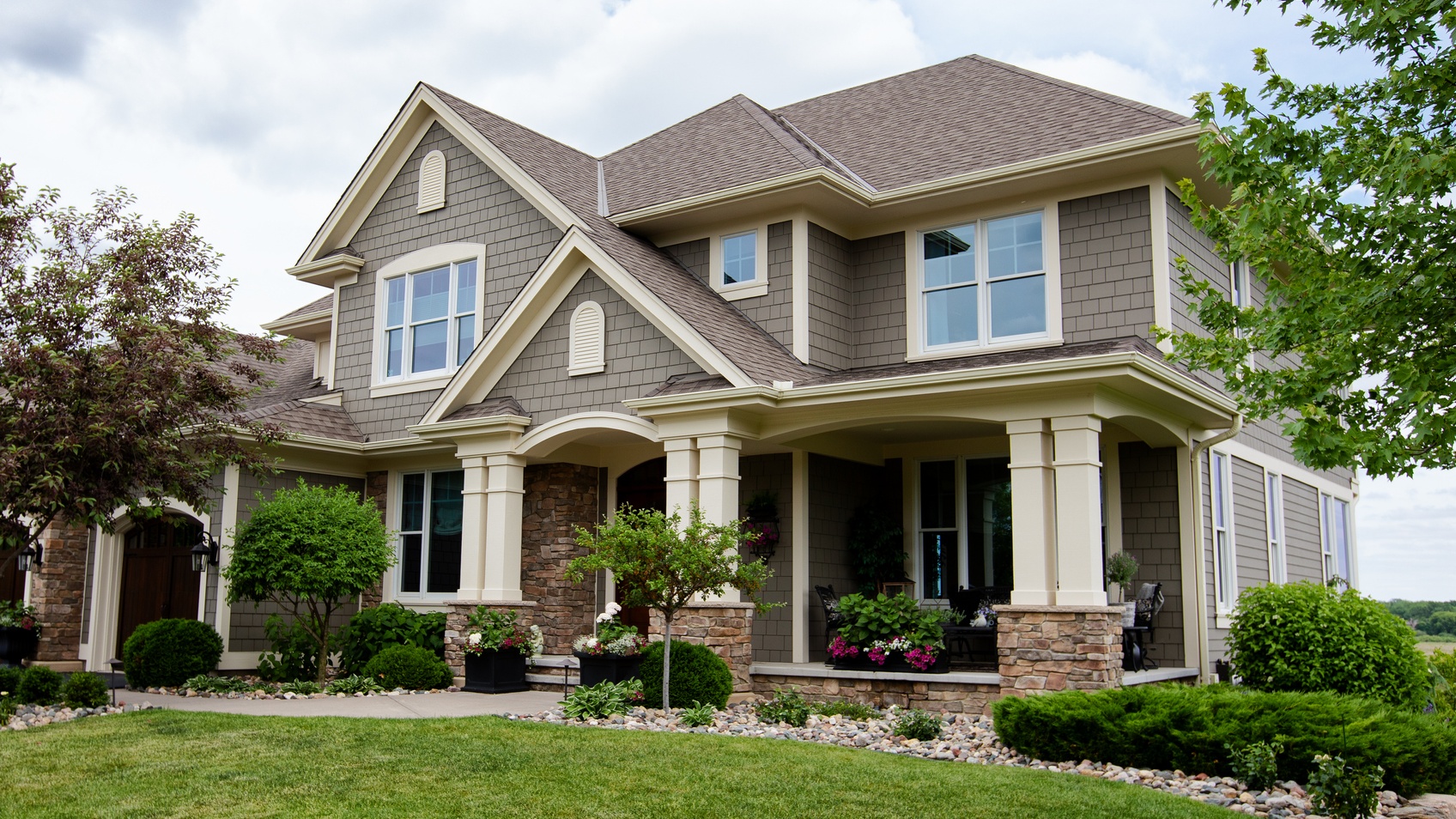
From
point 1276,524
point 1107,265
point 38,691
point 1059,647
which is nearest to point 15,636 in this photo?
point 38,691

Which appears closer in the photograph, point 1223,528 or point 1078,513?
point 1078,513

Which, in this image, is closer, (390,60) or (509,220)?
(509,220)

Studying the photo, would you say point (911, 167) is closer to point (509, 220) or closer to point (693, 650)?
point (509, 220)

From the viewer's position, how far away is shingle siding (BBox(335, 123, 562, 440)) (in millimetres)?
16297

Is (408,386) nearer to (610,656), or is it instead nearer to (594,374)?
(594,374)

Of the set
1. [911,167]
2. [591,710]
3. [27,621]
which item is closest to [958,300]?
[911,167]

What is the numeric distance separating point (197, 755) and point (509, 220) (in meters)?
9.08

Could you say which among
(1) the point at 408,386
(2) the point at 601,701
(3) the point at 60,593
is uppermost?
(1) the point at 408,386

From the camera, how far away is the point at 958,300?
46.8 ft

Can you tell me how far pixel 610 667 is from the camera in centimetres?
1212

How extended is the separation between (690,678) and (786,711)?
1.08 m

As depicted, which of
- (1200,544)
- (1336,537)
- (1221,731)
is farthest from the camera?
(1336,537)

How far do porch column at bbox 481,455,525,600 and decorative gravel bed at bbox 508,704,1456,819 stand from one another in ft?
10.1

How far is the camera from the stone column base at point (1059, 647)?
10.8 metres
